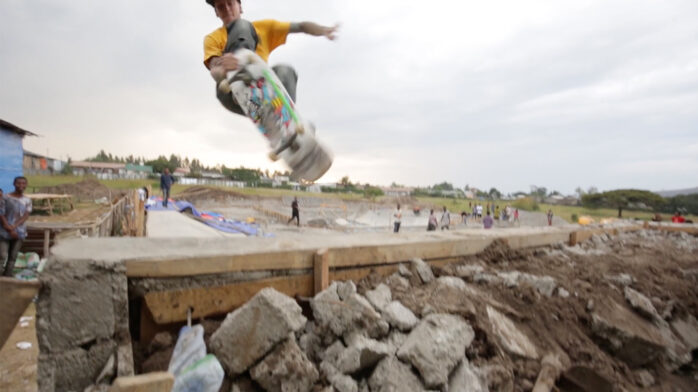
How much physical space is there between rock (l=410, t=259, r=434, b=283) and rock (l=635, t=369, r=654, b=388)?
5.01 feet

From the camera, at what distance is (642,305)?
2742mm

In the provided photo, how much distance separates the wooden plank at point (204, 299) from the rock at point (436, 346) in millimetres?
919

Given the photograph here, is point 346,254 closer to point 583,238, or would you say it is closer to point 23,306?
point 23,306

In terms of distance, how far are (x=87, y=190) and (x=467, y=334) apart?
40.5 metres

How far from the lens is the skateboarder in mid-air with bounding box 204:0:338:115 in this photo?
1942mm

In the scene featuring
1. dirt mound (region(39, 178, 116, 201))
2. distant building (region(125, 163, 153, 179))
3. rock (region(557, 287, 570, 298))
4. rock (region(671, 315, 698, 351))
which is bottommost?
rock (region(671, 315, 698, 351))

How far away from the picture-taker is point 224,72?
1854 mm

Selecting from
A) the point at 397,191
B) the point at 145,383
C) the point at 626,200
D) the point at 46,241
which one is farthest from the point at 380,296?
the point at 397,191

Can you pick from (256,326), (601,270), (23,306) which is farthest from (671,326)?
(23,306)

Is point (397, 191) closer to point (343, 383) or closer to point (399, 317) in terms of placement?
point (399, 317)

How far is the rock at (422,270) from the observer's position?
2.64 metres

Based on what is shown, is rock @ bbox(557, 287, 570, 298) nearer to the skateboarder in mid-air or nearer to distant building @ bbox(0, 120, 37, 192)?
the skateboarder in mid-air

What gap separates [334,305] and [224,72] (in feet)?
5.22

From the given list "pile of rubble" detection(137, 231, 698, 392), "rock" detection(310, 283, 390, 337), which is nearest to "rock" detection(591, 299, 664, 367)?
"pile of rubble" detection(137, 231, 698, 392)
